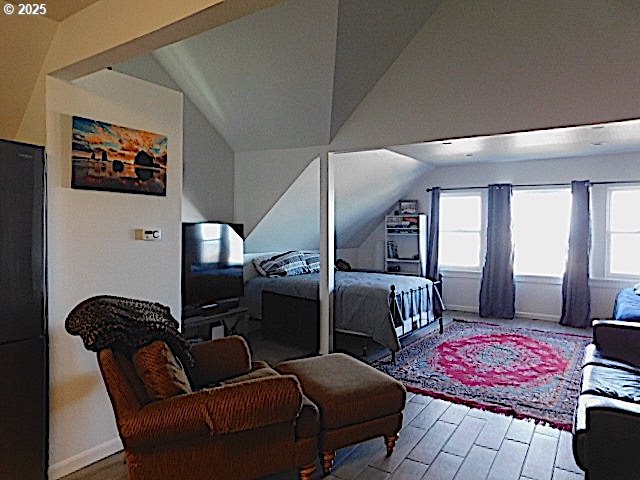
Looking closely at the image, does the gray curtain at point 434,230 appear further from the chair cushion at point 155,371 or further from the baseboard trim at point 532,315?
the chair cushion at point 155,371

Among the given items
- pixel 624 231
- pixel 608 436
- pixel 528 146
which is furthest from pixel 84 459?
pixel 624 231

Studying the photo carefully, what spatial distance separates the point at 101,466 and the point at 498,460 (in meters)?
2.35

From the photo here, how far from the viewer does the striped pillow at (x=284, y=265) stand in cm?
569

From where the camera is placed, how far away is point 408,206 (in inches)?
299

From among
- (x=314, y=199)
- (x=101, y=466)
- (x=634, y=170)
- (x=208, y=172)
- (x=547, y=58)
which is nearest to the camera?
(x=101, y=466)

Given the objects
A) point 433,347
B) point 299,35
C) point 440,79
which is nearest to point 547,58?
point 440,79

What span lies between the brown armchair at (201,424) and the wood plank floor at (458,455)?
458mm

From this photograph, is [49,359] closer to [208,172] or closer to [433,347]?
[208,172]

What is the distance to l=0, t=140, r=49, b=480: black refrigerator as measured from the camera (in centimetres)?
218

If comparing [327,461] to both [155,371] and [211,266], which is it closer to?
[155,371]

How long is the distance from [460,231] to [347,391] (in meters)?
5.21

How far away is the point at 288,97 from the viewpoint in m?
4.04

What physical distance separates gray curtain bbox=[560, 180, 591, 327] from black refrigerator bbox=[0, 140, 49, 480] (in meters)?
6.21

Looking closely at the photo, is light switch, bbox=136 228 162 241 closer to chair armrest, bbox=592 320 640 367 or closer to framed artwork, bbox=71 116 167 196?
framed artwork, bbox=71 116 167 196
